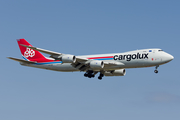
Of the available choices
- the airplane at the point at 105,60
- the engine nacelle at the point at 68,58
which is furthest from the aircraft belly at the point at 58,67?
the engine nacelle at the point at 68,58

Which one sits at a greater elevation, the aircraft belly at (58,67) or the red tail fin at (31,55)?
the red tail fin at (31,55)

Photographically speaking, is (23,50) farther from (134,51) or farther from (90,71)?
(134,51)

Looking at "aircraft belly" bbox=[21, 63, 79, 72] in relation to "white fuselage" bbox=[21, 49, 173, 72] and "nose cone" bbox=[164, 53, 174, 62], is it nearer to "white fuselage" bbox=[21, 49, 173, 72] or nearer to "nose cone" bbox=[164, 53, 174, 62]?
"white fuselage" bbox=[21, 49, 173, 72]

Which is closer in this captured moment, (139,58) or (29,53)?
(139,58)

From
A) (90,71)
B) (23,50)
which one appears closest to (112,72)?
(90,71)

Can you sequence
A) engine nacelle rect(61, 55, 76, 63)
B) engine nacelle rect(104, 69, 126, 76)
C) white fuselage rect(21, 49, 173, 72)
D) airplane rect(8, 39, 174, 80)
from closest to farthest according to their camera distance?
white fuselage rect(21, 49, 173, 72)
airplane rect(8, 39, 174, 80)
engine nacelle rect(61, 55, 76, 63)
engine nacelle rect(104, 69, 126, 76)

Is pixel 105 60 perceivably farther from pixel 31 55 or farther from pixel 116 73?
pixel 31 55

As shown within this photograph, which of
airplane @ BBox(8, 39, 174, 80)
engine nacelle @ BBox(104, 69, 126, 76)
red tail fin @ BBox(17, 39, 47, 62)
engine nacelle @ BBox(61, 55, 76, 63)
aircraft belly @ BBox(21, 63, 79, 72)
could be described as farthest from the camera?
red tail fin @ BBox(17, 39, 47, 62)

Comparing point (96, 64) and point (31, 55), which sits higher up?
point (31, 55)

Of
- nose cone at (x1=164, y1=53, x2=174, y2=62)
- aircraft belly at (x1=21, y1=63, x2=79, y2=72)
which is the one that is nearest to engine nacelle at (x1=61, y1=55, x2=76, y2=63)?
aircraft belly at (x1=21, y1=63, x2=79, y2=72)

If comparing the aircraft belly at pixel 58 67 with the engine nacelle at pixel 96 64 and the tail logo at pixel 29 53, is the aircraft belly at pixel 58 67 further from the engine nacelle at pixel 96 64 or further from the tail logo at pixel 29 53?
the engine nacelle at pixel 96 64

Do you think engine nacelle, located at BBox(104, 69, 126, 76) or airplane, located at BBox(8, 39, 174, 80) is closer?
airplane, located at BBox(8, 39, 174, 80)

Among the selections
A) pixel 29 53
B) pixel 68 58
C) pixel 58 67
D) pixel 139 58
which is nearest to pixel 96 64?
pixel 68 58

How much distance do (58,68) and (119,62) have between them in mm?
12649
